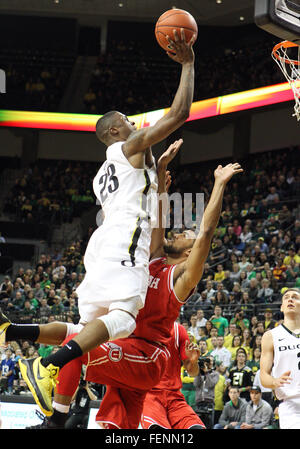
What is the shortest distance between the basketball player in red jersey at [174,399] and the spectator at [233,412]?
14.4ft

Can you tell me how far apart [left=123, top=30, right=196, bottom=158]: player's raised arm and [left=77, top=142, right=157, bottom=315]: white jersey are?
0.13 metres

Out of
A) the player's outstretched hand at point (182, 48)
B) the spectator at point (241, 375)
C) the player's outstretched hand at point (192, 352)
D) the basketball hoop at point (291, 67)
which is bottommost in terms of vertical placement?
the spectator at point (241, 375)

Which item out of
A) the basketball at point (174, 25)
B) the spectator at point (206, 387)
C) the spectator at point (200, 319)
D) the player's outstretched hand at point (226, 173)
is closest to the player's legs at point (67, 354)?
the player's outstretched hand at point (226, 173)

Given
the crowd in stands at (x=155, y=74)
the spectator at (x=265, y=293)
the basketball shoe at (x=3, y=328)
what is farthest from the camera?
the crowd in stands at (x=155, y=74)

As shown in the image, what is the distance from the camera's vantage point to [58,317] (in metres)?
14.4

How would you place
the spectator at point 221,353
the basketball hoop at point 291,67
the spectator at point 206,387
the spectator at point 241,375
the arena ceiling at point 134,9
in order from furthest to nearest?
the arena ceiling at point 134,9
the spectator at point 221,353
the spectator at point 206,387
the spectator at point 241,375
the basketball hoop at point 291,67

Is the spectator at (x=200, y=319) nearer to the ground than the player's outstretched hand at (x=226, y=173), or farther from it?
nearer to the ground

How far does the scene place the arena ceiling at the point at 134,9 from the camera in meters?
23.2

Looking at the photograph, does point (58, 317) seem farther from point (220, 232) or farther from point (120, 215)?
point (120, 215)

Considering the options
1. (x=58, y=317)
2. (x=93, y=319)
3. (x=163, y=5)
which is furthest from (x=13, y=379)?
(x=163, y=5)

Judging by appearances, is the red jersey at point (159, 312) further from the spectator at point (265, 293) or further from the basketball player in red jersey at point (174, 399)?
the spectator at point (265, 293)

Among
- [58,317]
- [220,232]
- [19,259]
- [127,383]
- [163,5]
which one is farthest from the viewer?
[163,5]

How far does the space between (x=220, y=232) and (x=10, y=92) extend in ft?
35.8

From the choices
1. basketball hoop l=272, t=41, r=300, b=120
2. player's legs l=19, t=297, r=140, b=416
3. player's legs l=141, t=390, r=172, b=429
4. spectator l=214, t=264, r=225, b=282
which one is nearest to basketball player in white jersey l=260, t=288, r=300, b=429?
player's legs l=141, t=390, r=172, b=429
